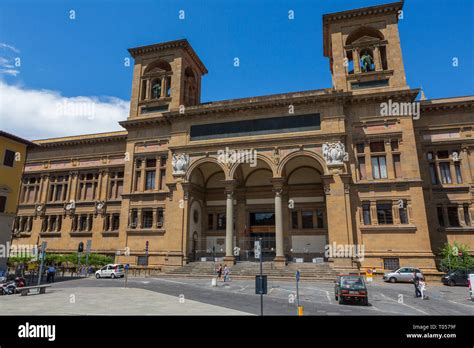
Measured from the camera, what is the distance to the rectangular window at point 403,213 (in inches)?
1141

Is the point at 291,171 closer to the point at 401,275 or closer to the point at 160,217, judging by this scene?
the point at 401,275

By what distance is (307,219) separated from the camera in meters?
35.9

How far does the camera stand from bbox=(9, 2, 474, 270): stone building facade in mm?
29734

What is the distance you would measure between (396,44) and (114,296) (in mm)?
36174

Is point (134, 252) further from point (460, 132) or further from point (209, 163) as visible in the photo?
point (460, 132)

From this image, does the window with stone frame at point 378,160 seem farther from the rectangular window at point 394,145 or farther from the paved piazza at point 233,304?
the paved piazza at point 233,304

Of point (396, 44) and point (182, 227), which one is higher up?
point (396, 44)

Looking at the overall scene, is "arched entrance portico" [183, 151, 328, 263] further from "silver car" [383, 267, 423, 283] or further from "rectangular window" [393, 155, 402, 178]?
"silver car" [383, 267, 423, 283]

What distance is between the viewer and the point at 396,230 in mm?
28672

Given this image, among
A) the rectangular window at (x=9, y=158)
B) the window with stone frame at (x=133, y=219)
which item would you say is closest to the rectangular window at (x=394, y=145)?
the window with stone frame at (x=133, y=219)

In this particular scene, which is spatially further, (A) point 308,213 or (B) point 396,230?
(A) point 308,213

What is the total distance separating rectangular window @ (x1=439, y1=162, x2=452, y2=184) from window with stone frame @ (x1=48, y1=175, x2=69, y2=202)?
4782 cm
